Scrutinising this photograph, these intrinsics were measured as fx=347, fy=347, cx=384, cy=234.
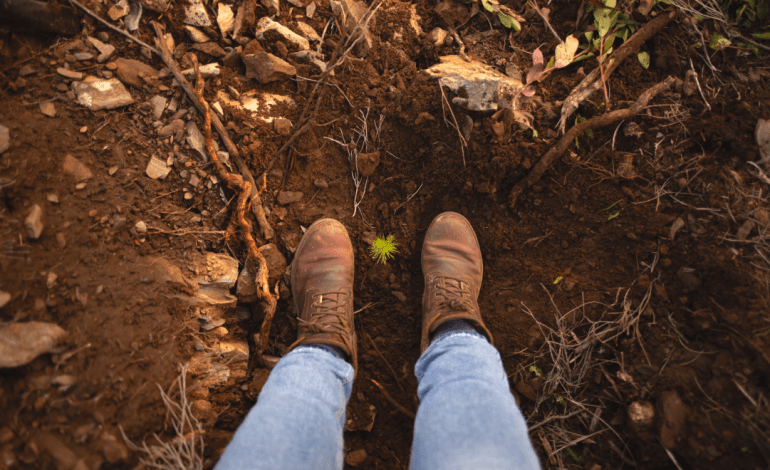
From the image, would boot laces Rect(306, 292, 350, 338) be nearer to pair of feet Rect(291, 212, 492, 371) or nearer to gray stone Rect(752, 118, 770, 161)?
pair of feet Rect(291, 212, 492, 371)

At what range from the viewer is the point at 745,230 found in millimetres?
1602

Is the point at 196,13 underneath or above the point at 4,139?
above

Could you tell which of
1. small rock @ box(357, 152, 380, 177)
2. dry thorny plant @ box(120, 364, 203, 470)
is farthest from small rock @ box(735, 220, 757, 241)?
dry thorny plant @ box(120, 364, 203, 470)

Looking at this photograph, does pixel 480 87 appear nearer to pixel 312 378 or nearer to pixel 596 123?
pixel 596 123

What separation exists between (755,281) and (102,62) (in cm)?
321

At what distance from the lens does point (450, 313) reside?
1777 millimetres

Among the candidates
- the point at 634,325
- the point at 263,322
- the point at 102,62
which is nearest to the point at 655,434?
the point at 634,325

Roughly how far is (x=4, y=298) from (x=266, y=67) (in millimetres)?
1524

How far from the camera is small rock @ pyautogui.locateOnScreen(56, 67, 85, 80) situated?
160 centimetres

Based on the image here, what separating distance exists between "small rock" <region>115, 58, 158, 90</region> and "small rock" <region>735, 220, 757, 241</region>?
9.67 ft

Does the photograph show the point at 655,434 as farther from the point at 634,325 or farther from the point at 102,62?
the point at 102,62

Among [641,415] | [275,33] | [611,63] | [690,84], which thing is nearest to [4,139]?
[275,33]

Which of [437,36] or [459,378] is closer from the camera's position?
[459,378]

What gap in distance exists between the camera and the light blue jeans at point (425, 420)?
1117 mm
